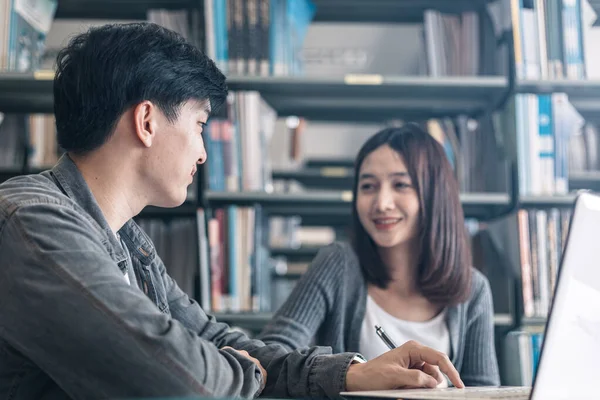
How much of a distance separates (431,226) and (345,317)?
1.09 feet

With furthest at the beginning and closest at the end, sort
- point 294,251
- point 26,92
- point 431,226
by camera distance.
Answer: point 294,251
point 26,92
point 431,226

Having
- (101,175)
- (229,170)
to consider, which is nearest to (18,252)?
(101,175)

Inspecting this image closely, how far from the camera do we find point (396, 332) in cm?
182

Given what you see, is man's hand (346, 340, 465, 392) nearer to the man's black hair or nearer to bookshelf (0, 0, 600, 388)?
the man's black hair

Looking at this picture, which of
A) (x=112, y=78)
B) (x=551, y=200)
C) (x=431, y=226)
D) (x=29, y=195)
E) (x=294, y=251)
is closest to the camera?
(x=29, y=195)

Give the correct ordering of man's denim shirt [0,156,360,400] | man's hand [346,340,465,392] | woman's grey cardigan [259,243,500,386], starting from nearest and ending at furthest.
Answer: man's denim shirt [0,156,360,400] < man's hand [346,340,465,392] < woman's grey cardigan [259,243,500,386]

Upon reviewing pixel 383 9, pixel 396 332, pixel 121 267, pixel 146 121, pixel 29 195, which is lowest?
pixel 396 332

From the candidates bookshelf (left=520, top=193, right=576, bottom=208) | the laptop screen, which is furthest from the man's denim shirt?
bookshelf (left=520, top=193, right=576, bottom=208)

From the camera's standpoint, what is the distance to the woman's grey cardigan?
5.85 ft

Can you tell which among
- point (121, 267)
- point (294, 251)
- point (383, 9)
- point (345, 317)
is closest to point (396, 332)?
point (345, 317)

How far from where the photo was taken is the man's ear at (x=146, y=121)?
1133mm

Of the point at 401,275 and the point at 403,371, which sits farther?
the point at 401,275

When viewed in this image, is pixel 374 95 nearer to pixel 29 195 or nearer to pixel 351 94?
pixel 351 94

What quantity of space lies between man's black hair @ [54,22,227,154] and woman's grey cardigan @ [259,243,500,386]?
30.2 inches
